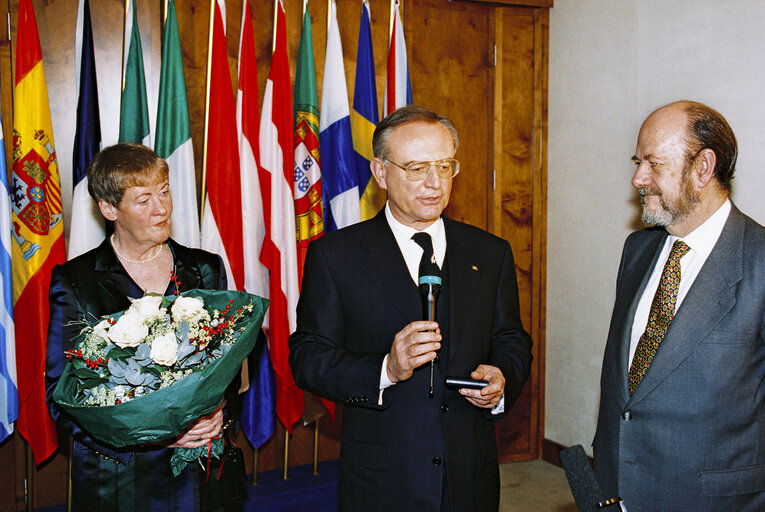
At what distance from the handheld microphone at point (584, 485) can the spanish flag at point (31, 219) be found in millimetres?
2898

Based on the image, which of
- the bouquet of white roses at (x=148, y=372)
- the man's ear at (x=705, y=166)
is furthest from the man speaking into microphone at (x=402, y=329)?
the man's ear at (x=705, y=166)

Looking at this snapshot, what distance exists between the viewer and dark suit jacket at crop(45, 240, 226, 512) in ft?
7.45

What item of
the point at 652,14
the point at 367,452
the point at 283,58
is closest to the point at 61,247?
the point at 283,58

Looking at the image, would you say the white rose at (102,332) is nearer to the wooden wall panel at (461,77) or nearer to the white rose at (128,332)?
the white rose at (128,332)

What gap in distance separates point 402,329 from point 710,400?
3.06ft

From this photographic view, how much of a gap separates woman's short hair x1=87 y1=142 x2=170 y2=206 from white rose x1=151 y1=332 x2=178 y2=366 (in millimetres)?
723

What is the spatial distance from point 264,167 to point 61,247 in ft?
3.84

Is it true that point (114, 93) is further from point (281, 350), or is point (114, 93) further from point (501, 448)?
point (501, 448)

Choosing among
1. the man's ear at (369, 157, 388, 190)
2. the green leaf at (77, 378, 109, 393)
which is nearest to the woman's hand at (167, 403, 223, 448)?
the green leaf at (77, 378, 109, 393)

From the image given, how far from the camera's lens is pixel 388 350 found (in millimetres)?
2223

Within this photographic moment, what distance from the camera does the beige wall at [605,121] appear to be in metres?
3.54

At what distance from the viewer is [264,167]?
4008 mm

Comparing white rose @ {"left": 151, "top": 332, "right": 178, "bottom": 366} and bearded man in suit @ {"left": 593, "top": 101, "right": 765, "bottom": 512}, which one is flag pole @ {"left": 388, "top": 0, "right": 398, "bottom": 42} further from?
white rose @ {"left": 151, "top": 332, "right": 178, "bottom": 366}

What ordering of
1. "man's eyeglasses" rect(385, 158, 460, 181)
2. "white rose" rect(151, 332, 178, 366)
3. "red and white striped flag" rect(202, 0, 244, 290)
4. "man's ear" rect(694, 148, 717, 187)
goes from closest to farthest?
"white rose" rect(151, 332, 178, 366), "man's ear" rect(694, 148, 717, 187), "man's eyeglasses" rect(385, 158, 460, 181), "red and white striped flag" rect(202, 0, 244, 290)
